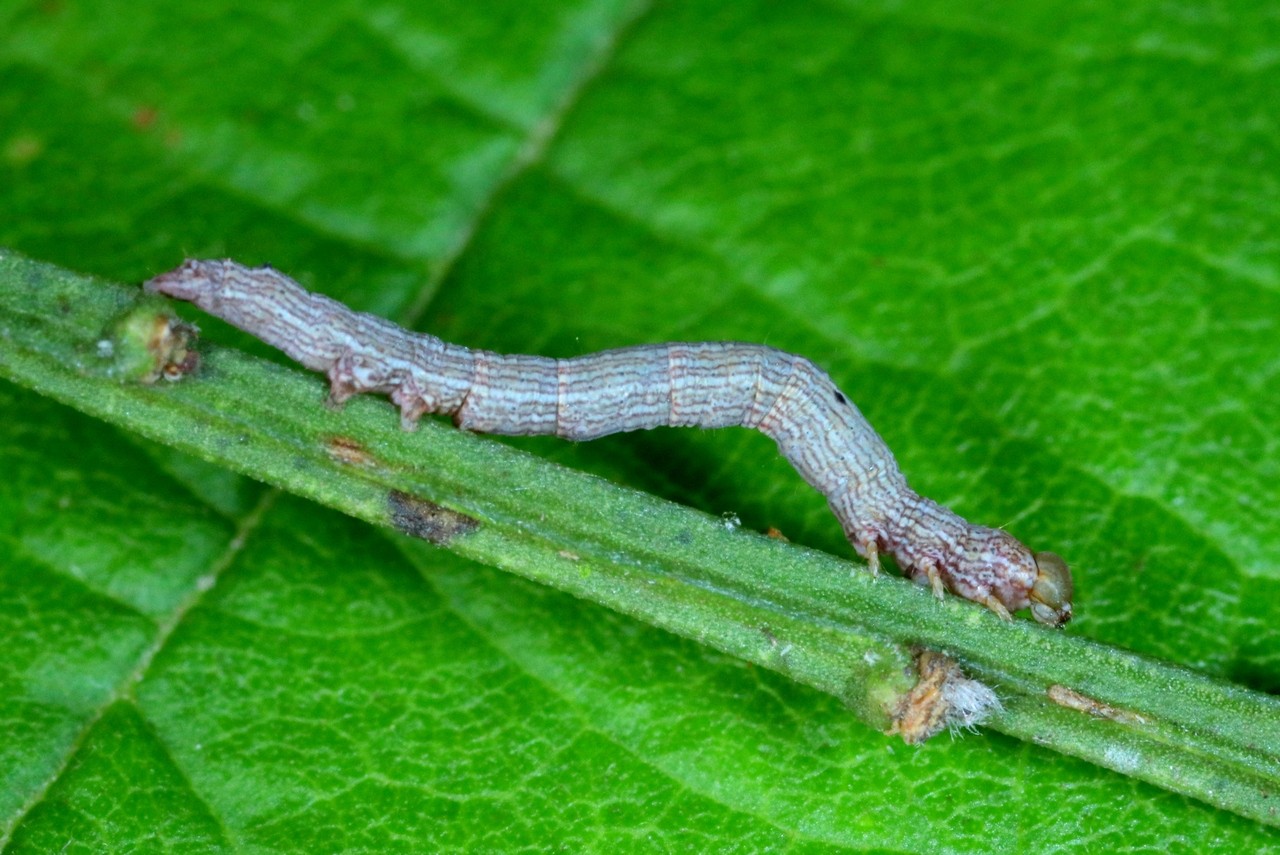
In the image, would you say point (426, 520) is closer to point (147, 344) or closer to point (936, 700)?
point (147, 344)

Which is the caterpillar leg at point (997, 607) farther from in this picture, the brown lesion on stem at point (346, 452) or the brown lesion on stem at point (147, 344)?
the brown lesion on stem at point (147, 344)

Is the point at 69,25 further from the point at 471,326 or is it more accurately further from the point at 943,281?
the point at 943,281

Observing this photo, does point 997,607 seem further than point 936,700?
Yes

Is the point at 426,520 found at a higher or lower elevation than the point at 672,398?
lower

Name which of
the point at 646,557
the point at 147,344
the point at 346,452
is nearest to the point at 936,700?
the point at 646,557

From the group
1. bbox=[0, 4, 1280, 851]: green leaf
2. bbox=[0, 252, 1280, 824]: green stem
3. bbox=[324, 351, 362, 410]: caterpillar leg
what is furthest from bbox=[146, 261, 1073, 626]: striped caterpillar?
bbox=[0, 252, 1280, 824]: green stem

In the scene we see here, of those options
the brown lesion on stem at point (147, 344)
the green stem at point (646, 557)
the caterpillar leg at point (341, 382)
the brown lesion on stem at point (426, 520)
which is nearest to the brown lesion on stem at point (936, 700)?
the green stem at point (646, 557)

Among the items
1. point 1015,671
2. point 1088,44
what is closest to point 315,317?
point 1015,671
